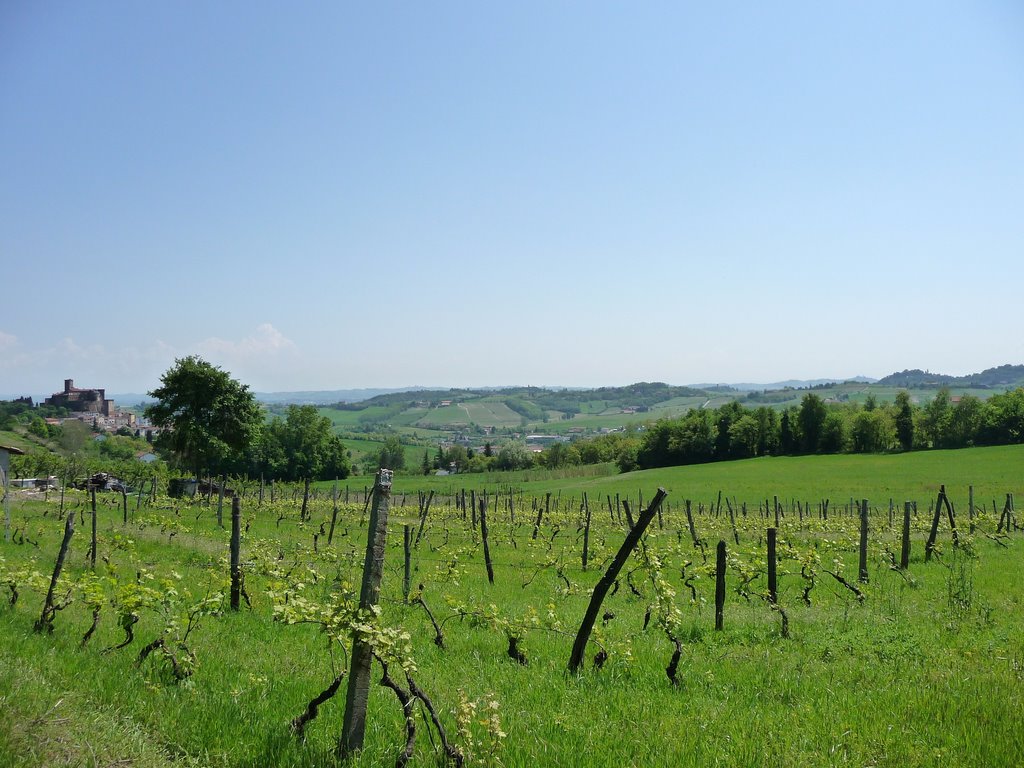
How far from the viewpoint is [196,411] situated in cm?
4525

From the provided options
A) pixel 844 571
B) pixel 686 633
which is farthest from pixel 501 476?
pixel 686 633

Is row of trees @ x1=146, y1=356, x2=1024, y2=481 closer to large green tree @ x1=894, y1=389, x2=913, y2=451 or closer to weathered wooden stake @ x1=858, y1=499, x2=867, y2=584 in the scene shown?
large green tree @ x1=894, y1=389, x2=913, y2=451

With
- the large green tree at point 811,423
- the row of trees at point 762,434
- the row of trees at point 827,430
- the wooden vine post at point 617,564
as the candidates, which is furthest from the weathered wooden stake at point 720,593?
the large green tree at point 811,423

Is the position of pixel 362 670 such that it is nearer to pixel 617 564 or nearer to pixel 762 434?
pixel 617 564

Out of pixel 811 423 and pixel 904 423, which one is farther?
pixel 811 423

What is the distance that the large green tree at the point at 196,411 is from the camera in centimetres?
4469

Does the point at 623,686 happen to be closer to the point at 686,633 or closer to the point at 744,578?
the point at 686,633

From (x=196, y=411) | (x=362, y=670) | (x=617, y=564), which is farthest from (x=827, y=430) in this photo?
(x=362, y=670)

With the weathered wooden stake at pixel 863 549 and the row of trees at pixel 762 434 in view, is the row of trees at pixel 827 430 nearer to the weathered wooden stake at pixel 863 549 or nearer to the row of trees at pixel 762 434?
the row of trees at pixel 762 434

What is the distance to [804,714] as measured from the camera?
6.04m

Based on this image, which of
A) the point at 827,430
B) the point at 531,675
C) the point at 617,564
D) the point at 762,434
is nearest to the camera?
the point at 617,564

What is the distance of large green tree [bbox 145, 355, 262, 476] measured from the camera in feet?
147

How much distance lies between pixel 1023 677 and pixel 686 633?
14.4ft

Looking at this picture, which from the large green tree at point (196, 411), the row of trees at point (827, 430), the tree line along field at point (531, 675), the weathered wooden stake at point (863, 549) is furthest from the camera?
the row of trees at point (827, 430)
